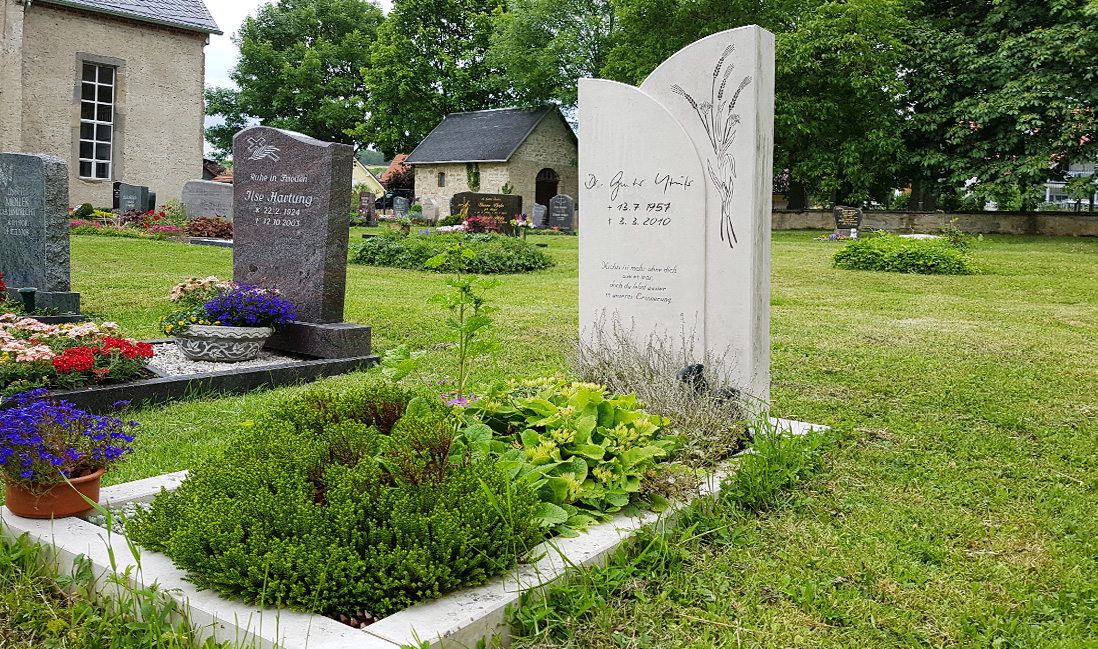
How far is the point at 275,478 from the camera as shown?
275 centimetres

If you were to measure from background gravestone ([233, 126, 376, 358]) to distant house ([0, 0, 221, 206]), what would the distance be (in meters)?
A: 17.3

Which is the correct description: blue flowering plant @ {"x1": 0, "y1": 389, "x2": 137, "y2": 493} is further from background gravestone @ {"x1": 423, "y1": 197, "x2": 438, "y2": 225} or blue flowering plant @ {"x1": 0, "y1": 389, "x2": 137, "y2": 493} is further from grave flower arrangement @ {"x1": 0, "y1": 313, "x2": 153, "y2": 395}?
background gravestone @ {"x1": 423, "y1": 197, "x2": 438, "y2": 225}

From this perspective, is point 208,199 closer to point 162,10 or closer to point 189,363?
point 162,10

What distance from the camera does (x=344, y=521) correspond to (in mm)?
2506

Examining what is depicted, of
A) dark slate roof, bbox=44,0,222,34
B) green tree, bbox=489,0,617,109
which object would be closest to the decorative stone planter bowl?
dark slate roof, bbox=44,0,222,34

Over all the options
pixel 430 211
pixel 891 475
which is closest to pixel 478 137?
pixel 430 211

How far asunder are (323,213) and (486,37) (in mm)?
41319

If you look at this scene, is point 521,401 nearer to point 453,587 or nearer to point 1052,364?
point 453,587

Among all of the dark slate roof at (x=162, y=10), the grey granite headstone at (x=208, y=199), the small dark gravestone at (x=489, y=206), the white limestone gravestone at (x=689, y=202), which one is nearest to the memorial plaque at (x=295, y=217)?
the white limestone gravestone at (x=689, y=202)

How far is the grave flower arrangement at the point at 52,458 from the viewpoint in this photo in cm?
289

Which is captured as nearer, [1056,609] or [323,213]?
[1056,609]

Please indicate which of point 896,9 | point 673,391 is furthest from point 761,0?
point 673,391

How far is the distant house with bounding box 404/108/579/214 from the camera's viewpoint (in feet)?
121

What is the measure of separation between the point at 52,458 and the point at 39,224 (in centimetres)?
677
